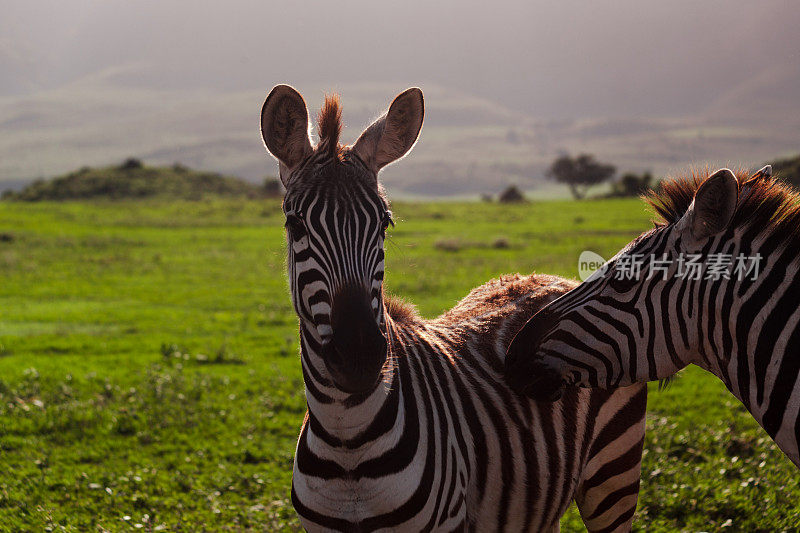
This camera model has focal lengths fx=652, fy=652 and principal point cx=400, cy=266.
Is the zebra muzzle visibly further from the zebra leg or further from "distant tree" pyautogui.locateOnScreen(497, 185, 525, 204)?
"distant tree" pyautogui.locateOnScreen(497, 185, 525, 204)

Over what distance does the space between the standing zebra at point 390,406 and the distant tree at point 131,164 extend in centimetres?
6740

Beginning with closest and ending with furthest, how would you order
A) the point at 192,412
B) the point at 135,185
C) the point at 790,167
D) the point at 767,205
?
the point at 767,205 < the point at 192,412 < the point at 790,167 < the point at 135,185

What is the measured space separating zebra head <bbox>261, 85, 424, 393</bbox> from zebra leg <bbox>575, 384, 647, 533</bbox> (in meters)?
1.94

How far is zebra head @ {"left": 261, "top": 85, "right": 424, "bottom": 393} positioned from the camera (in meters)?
2.94

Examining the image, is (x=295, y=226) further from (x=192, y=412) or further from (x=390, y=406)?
(x=192, y=412)

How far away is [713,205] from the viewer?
10.5 ft

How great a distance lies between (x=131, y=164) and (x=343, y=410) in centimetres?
6891

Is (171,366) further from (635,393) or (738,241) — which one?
(738,241)

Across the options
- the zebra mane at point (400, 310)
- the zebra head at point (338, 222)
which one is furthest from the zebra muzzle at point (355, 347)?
the zebra mane at point (400, 310)

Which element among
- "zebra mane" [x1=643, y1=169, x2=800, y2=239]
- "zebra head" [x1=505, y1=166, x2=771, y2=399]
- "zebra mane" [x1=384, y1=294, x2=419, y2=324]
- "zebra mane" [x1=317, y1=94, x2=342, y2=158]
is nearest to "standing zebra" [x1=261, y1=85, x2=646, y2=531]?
"zebra mane" [x1=317, y1=94, x2=342, y2=158]

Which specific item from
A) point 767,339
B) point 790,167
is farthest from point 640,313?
point 790,167

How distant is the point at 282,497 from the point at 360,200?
4576 millimetres

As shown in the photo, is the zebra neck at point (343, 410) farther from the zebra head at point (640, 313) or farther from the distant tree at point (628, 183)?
the distant tree at point (628, 183)

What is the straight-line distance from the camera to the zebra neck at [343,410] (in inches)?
127
